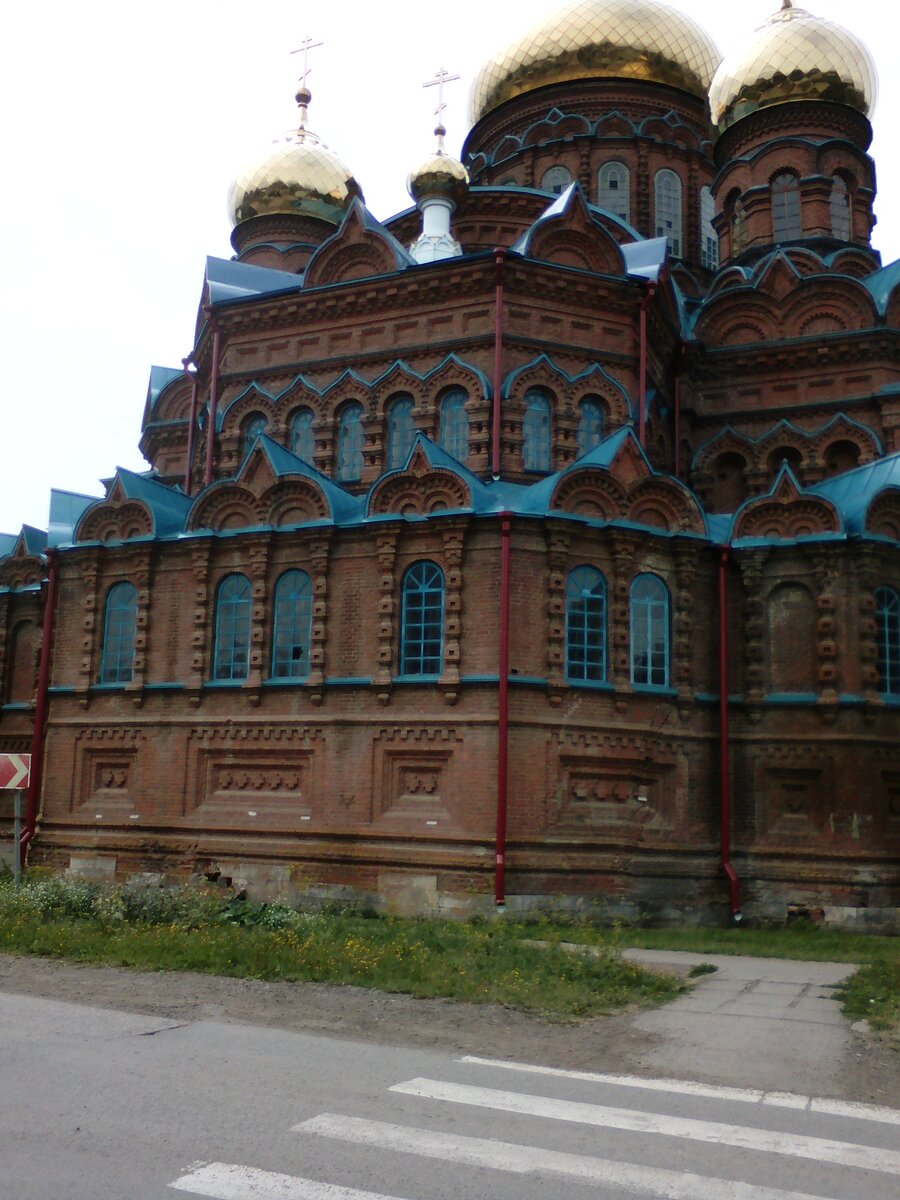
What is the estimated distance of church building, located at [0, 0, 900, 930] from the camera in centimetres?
1389

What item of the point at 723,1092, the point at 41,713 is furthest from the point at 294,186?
the point at 723,1092

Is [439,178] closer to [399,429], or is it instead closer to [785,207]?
[399,429]

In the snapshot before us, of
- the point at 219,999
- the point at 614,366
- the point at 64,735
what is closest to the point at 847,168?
the point at 614,366

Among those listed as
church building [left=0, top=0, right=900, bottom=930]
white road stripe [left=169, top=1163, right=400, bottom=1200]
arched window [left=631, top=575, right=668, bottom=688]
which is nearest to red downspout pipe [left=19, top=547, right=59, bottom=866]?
church building [left=0, top=0, right=900, bottom=930]

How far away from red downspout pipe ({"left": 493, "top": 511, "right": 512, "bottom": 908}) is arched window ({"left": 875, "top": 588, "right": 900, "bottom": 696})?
4907 mm

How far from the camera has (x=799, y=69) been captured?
69.9 feet

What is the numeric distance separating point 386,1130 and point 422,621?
9418 mm

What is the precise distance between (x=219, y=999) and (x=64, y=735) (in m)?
8.95

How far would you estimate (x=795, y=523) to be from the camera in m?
15.1

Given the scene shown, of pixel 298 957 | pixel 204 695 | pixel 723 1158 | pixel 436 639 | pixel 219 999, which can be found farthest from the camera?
pixel 204 695

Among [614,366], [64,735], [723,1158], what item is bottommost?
[723,1158]

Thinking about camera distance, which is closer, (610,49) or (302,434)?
(302,434)

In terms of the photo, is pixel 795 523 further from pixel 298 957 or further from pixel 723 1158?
pixel 723 1158

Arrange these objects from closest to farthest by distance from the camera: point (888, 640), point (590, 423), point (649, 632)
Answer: point (649, 632), point (888, 640), point (590, 423)
